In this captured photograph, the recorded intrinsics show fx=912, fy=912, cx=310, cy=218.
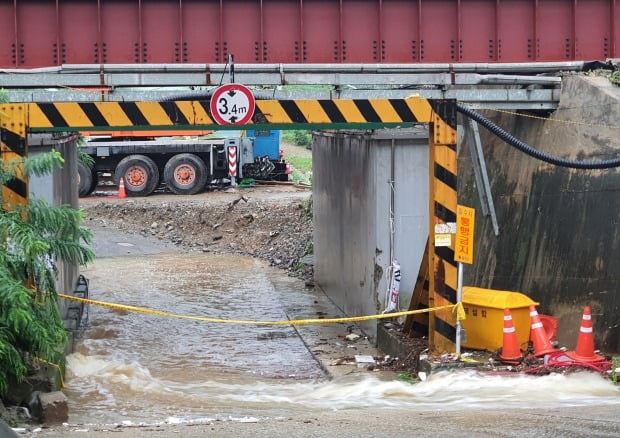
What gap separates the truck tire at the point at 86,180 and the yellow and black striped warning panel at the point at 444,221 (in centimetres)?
2064

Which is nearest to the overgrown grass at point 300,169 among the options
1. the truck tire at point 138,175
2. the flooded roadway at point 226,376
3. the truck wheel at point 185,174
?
the truck wheel at point 185,174

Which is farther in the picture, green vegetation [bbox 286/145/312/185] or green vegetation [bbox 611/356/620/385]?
green vegetation [bbox 286/145/312/185]

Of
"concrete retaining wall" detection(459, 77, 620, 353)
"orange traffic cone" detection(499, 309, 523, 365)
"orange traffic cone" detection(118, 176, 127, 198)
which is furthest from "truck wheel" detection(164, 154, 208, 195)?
"orange traffic cone" detection(499, 309, 523, 365)

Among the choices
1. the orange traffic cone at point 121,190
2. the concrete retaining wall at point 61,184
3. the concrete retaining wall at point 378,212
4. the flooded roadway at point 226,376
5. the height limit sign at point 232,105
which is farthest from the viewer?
the orange traffic cone at point 121,190

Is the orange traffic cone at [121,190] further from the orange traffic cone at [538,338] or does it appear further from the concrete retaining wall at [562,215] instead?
the orange traffic cone at [538,338]

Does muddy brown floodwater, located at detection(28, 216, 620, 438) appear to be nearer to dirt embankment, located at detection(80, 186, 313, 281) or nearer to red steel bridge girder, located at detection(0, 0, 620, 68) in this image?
red steel bridge girder, located at detection(0, 0, 620, 68)

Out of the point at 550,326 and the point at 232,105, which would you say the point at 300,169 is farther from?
the point at 232,105

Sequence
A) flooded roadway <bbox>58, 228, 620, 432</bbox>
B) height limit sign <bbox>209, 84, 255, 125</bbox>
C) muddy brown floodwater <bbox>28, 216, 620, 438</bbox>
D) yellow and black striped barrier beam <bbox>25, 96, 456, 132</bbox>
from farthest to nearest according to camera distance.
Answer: height limit sign <bbox>209, 84, 255, 125</bbox>
yellow and black striped barrier beam <bbox>25, 96, 456, 132</bbox>
flooded roadway <bbox>58, 228, 620, 432</bbox>
muddy brown floodwater <bbox>28, 216, 620, 438</bbox>

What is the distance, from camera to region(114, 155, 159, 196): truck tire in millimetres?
28438

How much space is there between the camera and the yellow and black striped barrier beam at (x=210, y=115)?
28.0 ft

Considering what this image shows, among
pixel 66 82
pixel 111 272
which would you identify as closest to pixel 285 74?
pixel 66 82

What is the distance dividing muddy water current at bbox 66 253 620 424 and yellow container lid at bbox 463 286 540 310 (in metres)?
0.96

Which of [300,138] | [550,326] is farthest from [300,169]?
[550,326]

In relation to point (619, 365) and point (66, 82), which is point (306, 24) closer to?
point (66, 82)
